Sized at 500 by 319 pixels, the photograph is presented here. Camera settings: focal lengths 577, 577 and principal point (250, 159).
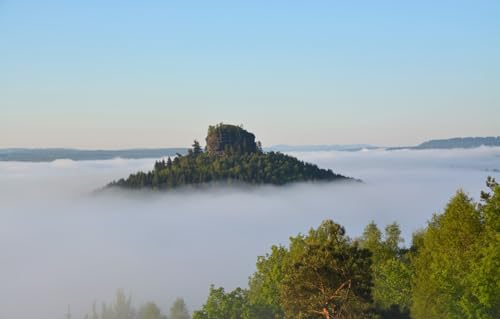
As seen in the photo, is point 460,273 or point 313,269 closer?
point 313,269

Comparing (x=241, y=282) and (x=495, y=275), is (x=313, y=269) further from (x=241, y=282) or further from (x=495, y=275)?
(x=241, y=282)

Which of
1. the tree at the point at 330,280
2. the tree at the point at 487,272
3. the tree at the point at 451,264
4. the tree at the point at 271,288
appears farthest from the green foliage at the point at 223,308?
the tree at the point at 487,272

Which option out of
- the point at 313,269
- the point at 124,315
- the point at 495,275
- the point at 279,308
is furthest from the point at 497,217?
the point at 124,315

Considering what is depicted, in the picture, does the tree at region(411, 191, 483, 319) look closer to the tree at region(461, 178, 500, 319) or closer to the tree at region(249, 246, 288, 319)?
the tree at region(461, 178, 500, 319)

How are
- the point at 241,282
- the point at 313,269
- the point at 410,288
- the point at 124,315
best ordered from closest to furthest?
the point at 313,269 < the point at 410,288 < the point at 124,315 < the point at 241,282

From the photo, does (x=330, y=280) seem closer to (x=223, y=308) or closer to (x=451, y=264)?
(x=451, y=264)

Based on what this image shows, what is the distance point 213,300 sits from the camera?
58125mm

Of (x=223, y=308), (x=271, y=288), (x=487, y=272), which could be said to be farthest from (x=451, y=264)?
(x=223, y=308)

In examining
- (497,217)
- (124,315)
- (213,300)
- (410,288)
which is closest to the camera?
(497,217)

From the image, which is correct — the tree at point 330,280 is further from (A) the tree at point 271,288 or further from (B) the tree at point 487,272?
(A) the tree at point 271,288

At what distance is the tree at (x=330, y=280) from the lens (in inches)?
1374

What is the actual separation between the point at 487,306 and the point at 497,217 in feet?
19.4

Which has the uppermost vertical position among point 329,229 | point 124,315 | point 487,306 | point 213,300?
point 329,229

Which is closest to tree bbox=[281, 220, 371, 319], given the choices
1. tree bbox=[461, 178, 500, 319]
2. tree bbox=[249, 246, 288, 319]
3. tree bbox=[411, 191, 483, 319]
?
tree bbox=[461, 178, 500, 319]
